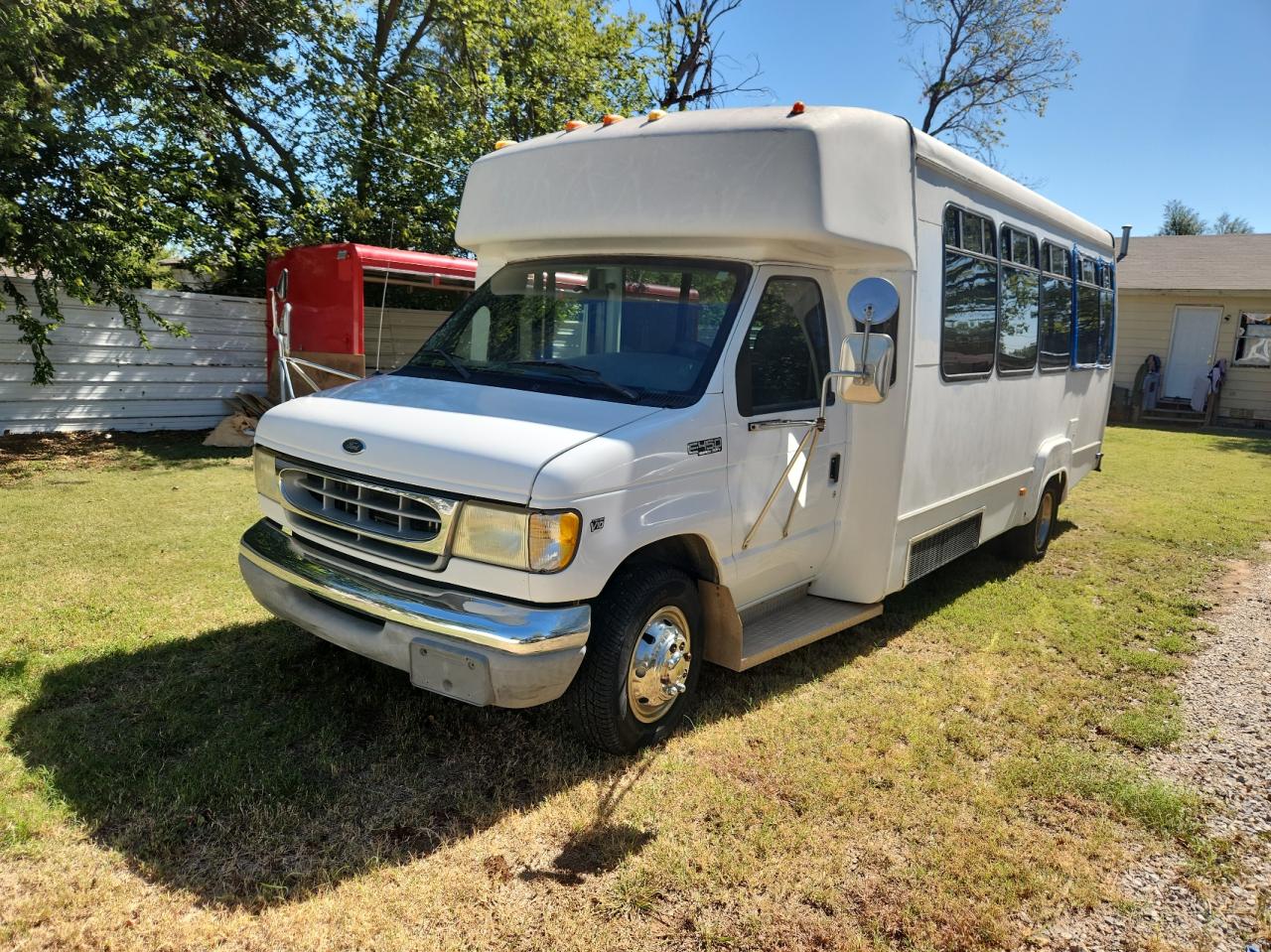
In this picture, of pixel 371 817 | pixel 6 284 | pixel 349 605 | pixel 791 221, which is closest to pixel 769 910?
pixel 371 817

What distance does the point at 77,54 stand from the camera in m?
10.3

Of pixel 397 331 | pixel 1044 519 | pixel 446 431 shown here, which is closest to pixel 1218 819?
pixel 446 431

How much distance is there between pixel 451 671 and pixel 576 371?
1467 millimetres

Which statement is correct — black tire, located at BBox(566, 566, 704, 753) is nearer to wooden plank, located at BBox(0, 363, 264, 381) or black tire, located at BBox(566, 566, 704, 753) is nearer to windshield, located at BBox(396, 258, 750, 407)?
windshield, located at BBox(396, 258, 750, 407)

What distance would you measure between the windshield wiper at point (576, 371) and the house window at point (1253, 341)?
2148 centimetres

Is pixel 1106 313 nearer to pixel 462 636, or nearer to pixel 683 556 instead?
pixel 683 556

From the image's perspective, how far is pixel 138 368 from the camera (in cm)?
1212

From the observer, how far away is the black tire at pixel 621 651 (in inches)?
141

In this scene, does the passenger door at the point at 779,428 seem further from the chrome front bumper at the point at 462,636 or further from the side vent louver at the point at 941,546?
the chrome front bumper at the point at 462,636

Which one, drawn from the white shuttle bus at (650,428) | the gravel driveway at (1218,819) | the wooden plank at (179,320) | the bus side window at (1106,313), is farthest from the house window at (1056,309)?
the wooden plank at (179,320)

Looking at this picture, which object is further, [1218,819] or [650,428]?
[1218,819]

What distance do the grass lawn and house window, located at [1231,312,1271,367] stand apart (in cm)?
1786

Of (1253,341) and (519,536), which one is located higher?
(1253,341)

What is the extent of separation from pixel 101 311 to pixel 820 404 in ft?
36.1
